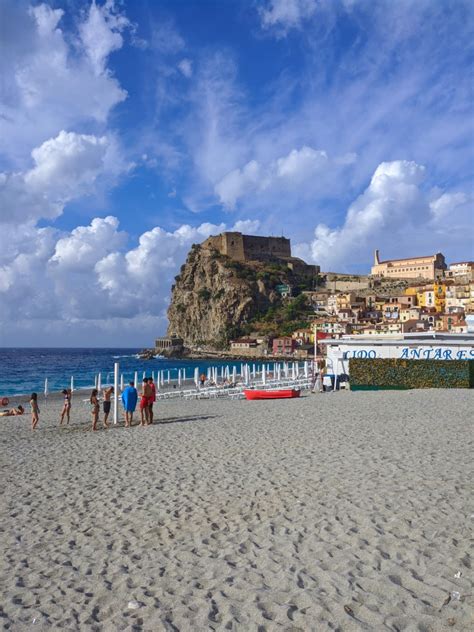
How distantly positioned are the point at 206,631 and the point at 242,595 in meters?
0.59

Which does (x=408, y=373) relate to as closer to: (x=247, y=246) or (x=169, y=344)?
(x=169, y=344)

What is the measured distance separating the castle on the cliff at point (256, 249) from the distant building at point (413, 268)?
57.0ft

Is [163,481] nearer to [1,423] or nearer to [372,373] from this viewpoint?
[1,423]

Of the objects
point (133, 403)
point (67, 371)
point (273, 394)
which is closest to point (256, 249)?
point (67, 371)

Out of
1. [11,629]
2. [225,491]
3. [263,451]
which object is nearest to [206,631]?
[11,629]

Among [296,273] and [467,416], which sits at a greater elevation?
[296,273]

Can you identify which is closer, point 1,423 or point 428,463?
point 428,463

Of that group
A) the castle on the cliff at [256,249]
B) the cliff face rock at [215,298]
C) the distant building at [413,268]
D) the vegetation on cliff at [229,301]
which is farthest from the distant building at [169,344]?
the distant building at [413,268]

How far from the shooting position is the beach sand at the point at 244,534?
13.5 ft

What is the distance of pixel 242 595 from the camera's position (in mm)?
4363

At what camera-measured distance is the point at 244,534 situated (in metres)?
5.81

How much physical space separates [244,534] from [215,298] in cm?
11135

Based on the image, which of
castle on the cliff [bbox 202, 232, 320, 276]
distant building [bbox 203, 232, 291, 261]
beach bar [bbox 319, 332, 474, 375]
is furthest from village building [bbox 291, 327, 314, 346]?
beach bar [bbox 319, 332, 474, 375]

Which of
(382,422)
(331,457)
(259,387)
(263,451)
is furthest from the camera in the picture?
(259,387)
